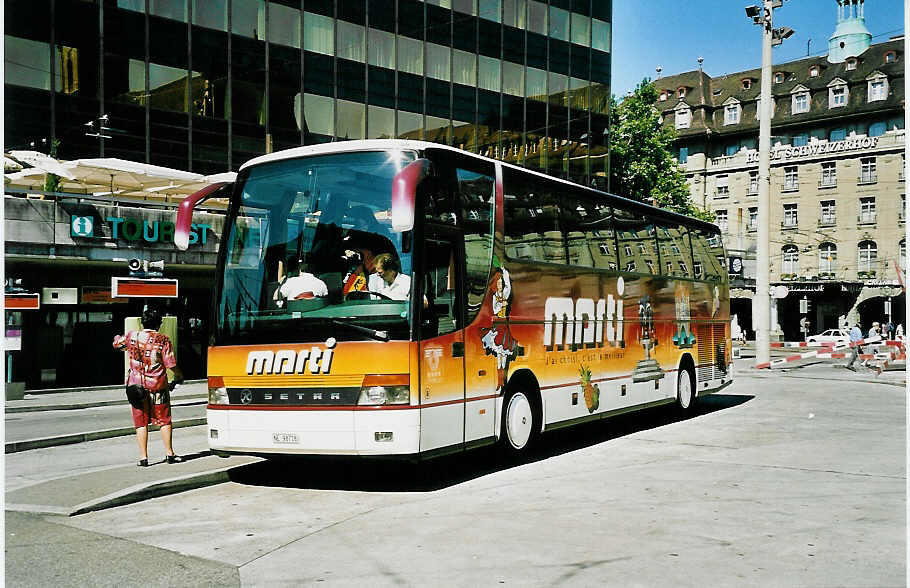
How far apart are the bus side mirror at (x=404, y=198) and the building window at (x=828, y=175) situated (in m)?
71.7

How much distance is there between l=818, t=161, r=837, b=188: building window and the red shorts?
2813 inches

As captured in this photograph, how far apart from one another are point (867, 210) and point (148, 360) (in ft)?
234

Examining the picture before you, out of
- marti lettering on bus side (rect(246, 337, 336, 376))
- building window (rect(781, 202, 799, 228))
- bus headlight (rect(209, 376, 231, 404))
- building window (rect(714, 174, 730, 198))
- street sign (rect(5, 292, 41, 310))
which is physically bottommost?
bus headlight (rect(209, 376, 231, 404))

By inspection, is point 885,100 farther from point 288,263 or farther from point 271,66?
point 288,263

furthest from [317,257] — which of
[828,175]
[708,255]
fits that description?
[828,175]

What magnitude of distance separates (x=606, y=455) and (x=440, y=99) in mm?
28320

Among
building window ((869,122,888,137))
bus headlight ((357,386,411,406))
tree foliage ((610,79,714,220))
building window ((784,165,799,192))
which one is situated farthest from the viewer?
building window ((784,165,799,192))

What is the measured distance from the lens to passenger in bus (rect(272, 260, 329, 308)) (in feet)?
31.2

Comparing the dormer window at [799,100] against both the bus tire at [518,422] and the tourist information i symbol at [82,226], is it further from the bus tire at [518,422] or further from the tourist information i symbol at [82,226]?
the bus tire at [518,422]

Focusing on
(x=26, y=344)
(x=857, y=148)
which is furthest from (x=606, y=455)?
(x=857, y=148)

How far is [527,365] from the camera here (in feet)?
38.7

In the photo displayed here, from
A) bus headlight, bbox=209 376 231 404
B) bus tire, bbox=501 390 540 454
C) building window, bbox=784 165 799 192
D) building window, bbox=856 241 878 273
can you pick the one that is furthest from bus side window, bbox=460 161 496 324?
building window, bbox=784 165 799 192

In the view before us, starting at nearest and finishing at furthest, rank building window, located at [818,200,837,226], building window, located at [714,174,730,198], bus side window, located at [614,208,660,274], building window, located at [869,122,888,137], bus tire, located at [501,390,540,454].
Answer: bus tire, located at [501,390,540,454]
bus side window, located at [614,208,660,274]
building window, located at [869,122,888,137]
building window, located at [818,200,837,226]
building window, located at [714,174,730,198]

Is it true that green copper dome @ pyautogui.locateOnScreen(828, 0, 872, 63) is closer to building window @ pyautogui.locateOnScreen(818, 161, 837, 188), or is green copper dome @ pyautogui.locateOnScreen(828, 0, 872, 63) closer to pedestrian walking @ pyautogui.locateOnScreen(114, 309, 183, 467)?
building window @ pyautogui.locateOnScreen(818, 161, 837, 188)
